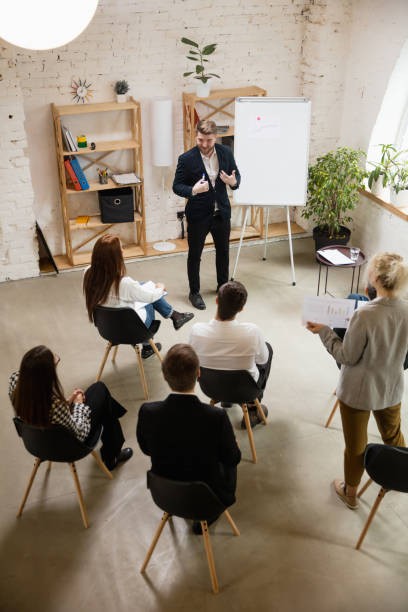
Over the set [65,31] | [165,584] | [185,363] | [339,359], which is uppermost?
[65,31]

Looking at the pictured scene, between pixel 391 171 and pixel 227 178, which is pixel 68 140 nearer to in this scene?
pixel 227 178

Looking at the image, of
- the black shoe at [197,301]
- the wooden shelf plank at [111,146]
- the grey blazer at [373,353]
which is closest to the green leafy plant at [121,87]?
the wooden shelf plank at [111,146]

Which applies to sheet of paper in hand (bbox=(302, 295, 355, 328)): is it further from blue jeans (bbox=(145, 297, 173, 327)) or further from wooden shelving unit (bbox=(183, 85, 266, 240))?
wooden shelving unit (bbox=(183, 85, 266, 240))

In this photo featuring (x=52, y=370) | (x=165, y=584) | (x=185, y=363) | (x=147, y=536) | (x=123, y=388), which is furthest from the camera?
(x=123, y=388)

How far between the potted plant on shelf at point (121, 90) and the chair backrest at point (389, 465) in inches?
176

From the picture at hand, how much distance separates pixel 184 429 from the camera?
2.57 m

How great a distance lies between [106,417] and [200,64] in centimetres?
421

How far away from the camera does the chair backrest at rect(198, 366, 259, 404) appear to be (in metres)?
3.39

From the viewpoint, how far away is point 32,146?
5.96m

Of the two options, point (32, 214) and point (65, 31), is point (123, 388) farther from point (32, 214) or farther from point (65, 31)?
point (65, 31)

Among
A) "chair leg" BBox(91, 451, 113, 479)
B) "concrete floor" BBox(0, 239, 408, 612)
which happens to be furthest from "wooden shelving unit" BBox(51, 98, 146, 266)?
"chair leg" BBox(91, 451, 113, 479)

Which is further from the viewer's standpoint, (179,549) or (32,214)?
(32,214)

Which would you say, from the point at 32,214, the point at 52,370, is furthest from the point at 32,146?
the point at 52,370

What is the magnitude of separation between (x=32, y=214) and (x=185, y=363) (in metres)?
3.89
